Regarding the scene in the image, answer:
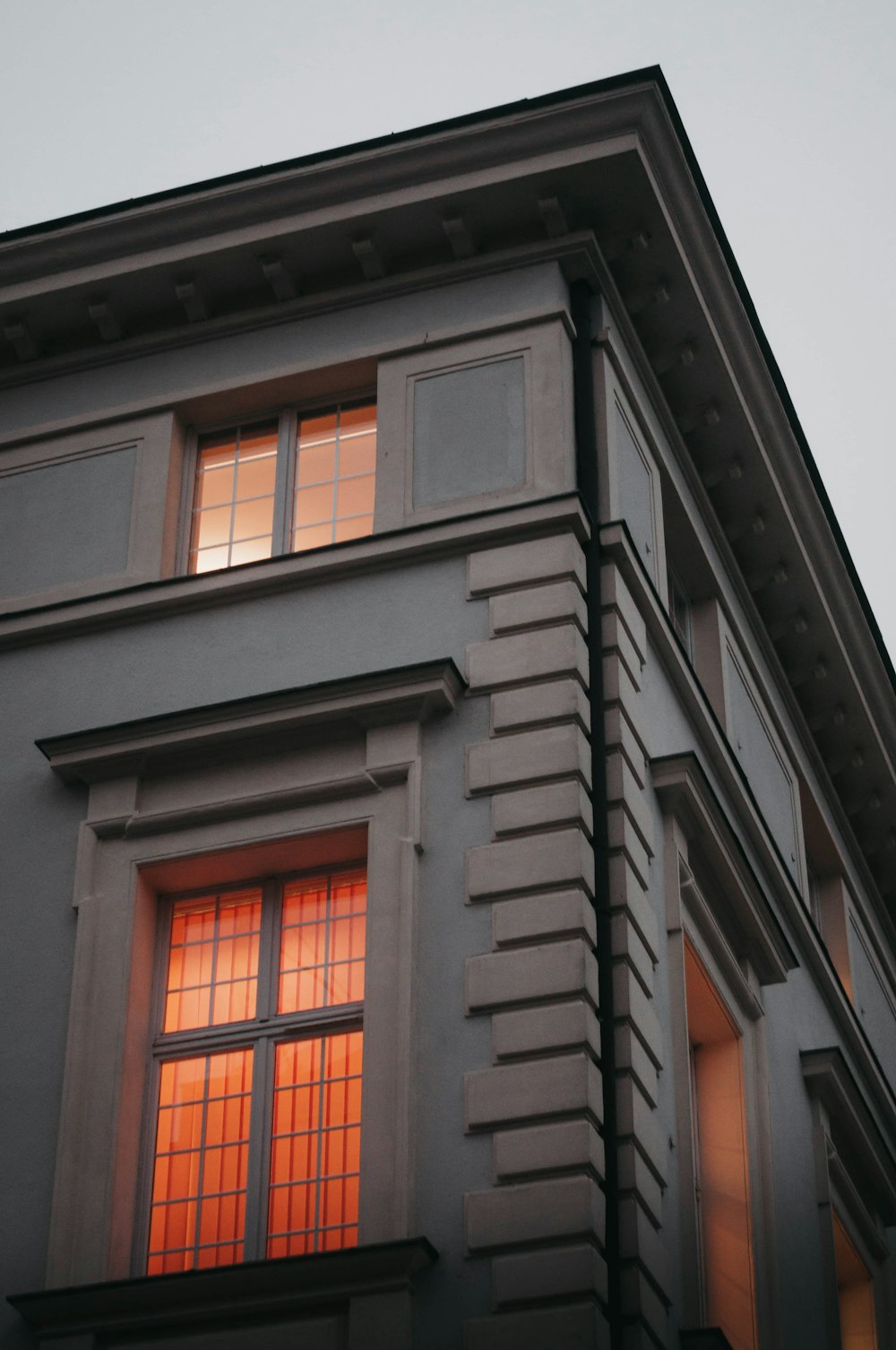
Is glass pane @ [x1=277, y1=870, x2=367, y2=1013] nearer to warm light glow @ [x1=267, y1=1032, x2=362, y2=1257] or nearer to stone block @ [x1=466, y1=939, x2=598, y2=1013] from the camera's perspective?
warm light glow @ [x1=267, y1=1032, x2=362, y2=1257]

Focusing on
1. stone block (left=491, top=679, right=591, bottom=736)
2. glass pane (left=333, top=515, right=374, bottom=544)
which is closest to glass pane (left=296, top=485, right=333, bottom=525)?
glass pane (left=333, top=515, right=374, bottom=544)

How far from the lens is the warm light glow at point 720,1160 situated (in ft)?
59.1

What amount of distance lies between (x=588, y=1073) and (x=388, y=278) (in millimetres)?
8167

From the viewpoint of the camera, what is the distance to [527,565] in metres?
17.6

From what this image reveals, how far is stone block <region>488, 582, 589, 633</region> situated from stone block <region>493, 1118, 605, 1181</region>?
4020 mm

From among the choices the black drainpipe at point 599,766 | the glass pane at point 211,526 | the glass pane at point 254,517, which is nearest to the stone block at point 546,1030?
the black drainpipe at point 599,766

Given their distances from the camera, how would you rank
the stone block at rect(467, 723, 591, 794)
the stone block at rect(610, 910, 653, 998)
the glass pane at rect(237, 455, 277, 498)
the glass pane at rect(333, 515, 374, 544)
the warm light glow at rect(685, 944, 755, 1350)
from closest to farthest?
the stone block at rect(610, 910, 653, 998)
the stone block at rect(467, 723, 591, 794)
the warm light glow at rect(685, 944, 755, 1350)
the glass pane at rect(333, 515, 374, 544)
the glass pane at rect(237, 455, 277, 498)

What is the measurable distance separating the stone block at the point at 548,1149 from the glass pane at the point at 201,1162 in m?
2.07

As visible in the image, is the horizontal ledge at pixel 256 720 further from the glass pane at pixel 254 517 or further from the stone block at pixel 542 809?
the glass pane at pixel 254 517

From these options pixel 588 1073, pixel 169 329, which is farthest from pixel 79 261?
pixel 588 1073

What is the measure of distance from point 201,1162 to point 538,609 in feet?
15.2

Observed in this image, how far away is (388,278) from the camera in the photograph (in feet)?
66.7

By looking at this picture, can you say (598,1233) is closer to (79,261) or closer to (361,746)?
(361,746)

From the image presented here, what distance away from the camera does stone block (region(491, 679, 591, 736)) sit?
16.6 metres
